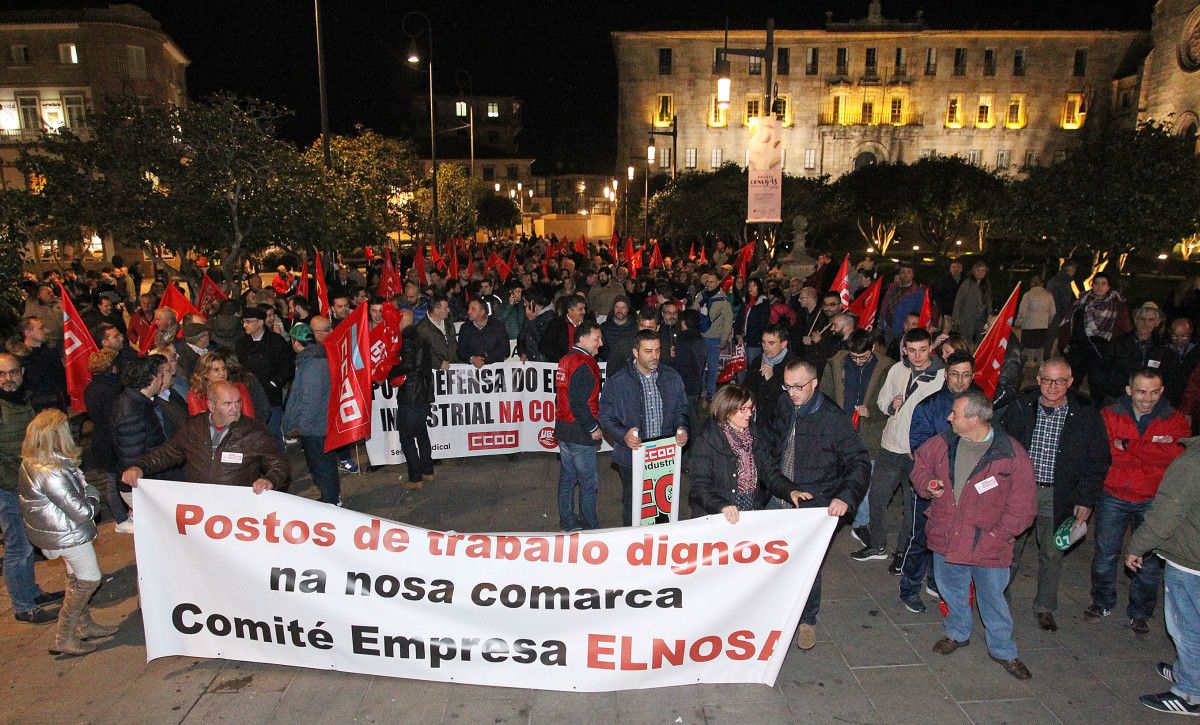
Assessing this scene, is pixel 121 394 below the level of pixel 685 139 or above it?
below

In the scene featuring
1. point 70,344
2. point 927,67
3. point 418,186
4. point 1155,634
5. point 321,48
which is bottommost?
point 1155,634

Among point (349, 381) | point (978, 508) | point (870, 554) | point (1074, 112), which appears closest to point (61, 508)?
point (349, 381)

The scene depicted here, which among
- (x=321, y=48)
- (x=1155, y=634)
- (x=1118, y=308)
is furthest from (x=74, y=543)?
(x=321, y=48)

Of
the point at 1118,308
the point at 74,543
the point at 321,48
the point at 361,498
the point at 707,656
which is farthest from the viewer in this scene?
the point at 321,48

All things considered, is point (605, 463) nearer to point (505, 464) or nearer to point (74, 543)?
point (505, 464)

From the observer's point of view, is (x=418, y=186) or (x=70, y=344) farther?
(x=418, y=186)

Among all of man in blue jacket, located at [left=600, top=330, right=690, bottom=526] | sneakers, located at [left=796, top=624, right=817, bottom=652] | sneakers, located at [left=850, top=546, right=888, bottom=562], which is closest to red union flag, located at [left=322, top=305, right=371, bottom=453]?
man in blue jacket, located at [left=600, top=330, right=690, bottom=526]

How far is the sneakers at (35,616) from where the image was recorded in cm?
519

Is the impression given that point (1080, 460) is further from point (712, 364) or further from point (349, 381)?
point (712, 364)

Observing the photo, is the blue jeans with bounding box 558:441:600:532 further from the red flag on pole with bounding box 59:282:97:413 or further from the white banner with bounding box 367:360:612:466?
the red flag on pole with bounding box 59:282:97:413

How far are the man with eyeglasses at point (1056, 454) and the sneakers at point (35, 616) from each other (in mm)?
6565

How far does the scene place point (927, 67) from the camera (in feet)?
230

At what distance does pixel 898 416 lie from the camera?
5.73m

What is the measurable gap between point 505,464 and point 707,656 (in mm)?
4611
